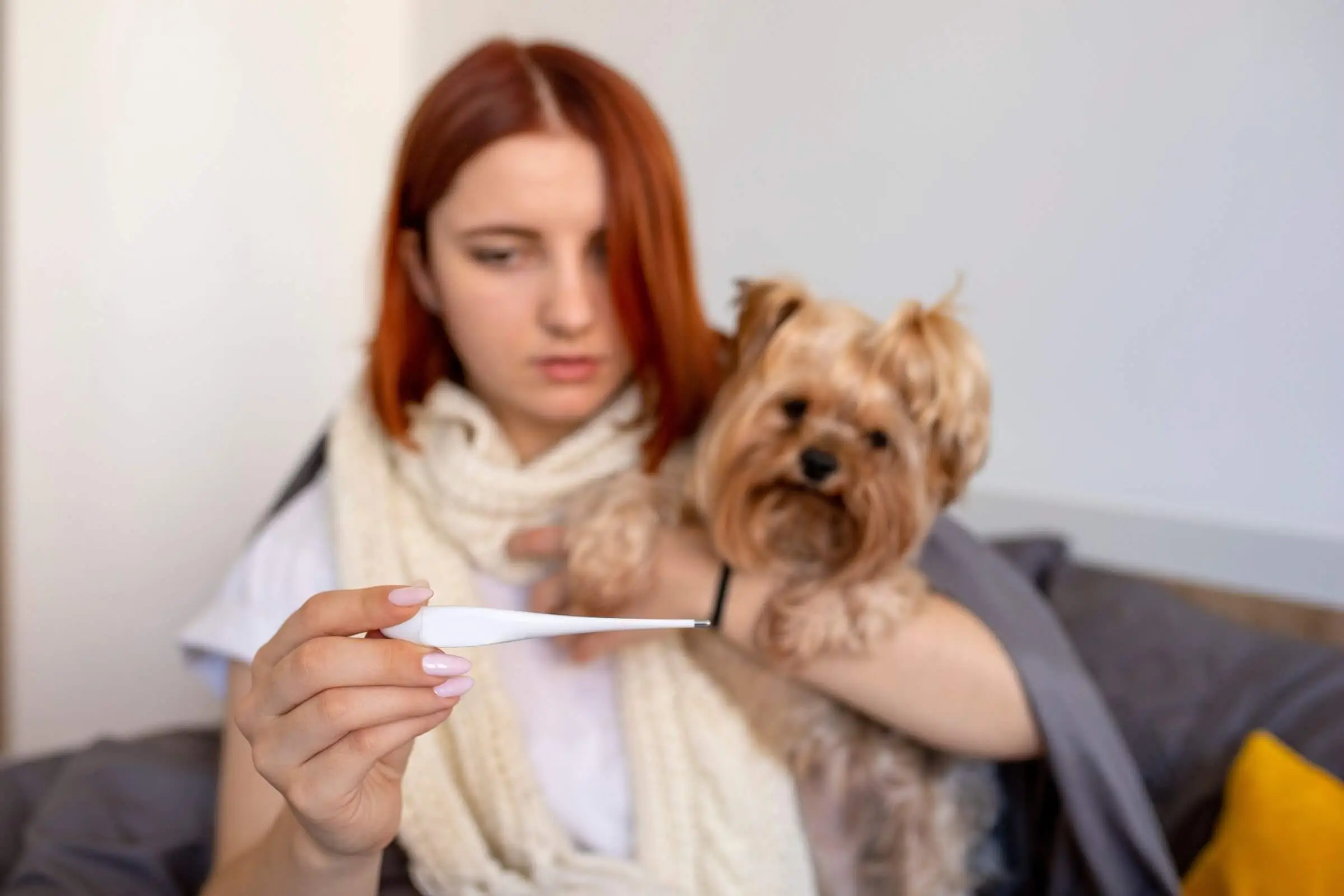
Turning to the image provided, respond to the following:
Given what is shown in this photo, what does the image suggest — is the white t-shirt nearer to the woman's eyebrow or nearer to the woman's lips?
the woman's lips

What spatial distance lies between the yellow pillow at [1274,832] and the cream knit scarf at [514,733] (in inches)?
15.6

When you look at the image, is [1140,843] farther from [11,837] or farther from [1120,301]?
[11,837]

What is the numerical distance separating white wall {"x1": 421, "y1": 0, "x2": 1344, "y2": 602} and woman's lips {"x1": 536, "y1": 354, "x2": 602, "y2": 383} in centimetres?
71

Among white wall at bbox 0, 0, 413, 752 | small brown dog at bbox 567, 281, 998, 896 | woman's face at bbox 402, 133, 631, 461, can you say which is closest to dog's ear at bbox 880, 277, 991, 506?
small brown dog at bbox 567, 281, 998, 896

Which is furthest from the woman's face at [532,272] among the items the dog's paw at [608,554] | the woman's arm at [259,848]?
the woman's arm at [259,848]

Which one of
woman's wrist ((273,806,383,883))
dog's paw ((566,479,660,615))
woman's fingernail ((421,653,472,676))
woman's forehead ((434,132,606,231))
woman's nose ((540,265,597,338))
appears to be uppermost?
woman's forehead ((434,132,606,231))

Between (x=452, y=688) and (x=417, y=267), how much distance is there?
0.62 m

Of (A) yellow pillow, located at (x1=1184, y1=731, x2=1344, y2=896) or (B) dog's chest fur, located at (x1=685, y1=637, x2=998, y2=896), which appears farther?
(B) dog's chest fur, located at (x1=685, y1=637, x2=998, y2=896)

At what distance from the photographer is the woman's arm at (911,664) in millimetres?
1009

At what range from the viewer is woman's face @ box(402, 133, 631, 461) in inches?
38.8

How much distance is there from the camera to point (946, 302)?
3.42ft

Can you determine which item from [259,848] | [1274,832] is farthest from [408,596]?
[1274,832]

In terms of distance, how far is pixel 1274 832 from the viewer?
95 cm

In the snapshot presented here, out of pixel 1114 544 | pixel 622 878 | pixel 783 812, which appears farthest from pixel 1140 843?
pixel 1114 544
